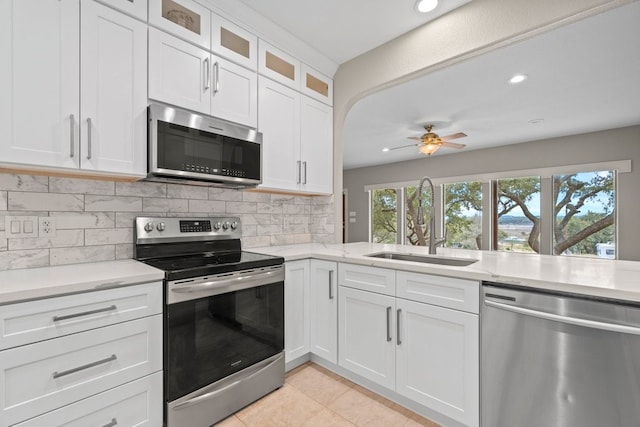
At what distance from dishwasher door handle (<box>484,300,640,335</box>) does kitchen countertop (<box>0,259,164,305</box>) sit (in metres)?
1.66

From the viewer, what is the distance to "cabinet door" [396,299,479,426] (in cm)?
148

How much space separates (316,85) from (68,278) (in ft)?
7.60

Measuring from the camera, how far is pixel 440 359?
5.22 ft

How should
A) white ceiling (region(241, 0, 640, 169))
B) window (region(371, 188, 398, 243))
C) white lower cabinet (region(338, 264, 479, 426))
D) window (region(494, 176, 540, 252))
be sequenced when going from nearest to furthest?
white lower cabinet (region(338, 264, 479, 426)) → white ceiling (region(241, 0, 640, 169)) → window (region(494, 176, 540, 252)) → window (region(371, 188, 398, 243))

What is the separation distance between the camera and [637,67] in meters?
2.66

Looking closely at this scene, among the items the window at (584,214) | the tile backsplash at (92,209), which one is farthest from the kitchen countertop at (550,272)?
the window at (584,214)

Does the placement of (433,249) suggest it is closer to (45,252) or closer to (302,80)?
(302,80)

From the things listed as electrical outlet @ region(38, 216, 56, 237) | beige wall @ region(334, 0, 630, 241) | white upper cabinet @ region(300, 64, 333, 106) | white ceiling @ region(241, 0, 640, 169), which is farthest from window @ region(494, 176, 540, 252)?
electrical outlet @ region(38, 216, 56, 237)

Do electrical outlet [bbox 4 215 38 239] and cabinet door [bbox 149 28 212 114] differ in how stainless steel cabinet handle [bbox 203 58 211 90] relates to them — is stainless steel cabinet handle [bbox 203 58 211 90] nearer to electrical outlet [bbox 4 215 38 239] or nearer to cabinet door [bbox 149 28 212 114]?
cabinet door [bbox 149 28 212 114]

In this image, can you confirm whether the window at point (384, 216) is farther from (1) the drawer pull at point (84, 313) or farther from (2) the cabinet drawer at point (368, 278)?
(1) the drawer pull at point (84, 313)

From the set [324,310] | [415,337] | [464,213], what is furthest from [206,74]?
[464,213]

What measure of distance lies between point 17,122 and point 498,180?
674 cm

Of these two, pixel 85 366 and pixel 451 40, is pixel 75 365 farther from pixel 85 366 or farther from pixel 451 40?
pixel 451 40

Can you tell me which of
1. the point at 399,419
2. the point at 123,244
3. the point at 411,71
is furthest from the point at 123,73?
the point at 399,419
